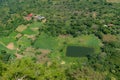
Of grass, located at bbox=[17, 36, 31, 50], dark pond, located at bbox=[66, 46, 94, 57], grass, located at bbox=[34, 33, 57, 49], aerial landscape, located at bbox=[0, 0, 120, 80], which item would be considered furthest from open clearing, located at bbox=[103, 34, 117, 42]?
grass, located at bbox=[17, 36, 31, 50]

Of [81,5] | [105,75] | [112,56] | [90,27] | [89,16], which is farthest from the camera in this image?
[81,5]

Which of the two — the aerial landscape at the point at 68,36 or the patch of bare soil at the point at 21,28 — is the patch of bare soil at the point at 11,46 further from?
the patch of bare soil at the point at 21,28

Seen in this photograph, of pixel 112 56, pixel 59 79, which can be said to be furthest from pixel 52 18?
pixel 59 79

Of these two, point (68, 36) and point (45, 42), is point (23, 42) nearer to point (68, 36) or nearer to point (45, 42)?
point (45, 42)

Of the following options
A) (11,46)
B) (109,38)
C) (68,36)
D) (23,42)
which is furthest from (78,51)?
(11,46)

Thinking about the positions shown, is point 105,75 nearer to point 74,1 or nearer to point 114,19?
point 114,19

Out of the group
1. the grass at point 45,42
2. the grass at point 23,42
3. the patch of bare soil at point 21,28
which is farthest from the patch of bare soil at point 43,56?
the patch of bare soil at point 21,28

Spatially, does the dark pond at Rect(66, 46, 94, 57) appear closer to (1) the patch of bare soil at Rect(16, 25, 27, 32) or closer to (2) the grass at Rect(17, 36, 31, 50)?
(2) the grass at Rect(17, 36, 31, 50)

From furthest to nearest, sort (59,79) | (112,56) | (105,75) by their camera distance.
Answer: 1. (112,56)
2. (105,75)
3. (59,79)
